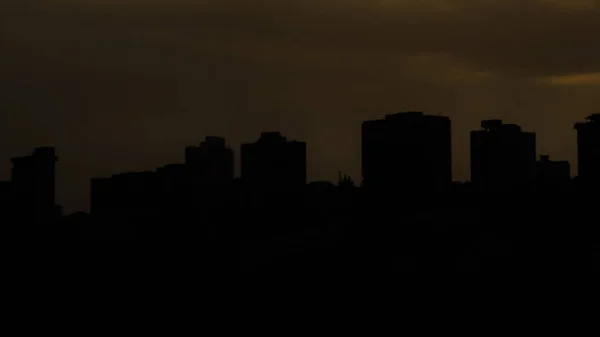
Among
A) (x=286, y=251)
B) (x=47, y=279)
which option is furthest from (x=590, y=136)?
(x=47, y=279)

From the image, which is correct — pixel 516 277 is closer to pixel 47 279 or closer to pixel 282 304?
pixel 282 304

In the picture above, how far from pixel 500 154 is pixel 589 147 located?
5.45 metres

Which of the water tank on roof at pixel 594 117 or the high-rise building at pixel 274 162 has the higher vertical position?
the water tank on roof at pixel 594 117

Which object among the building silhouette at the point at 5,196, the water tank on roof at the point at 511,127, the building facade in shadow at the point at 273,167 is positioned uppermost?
the water tank on roof at the point at 511,127

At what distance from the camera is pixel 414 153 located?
1373 inches

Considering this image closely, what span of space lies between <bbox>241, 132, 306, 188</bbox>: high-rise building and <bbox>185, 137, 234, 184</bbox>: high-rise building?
96.5 inches

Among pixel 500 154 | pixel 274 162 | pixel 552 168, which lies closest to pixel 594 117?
pixel 500 154

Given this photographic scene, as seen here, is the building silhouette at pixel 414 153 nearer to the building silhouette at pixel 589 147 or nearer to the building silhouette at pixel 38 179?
the building silhouette at pixel 589 147

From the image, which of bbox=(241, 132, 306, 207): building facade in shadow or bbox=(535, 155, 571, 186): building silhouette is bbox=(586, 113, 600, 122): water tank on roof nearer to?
bbox=(535, 155, 571, 186): building silhouette

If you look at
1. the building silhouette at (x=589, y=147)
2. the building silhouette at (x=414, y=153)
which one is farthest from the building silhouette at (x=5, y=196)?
the building silhouette at (x=589, y=147)

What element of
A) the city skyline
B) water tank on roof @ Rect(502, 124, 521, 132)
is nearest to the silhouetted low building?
the city skyline

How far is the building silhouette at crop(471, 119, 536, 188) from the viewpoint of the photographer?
3994cm

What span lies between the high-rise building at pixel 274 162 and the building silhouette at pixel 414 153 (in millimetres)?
3446

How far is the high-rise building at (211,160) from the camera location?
42000 millimetres
